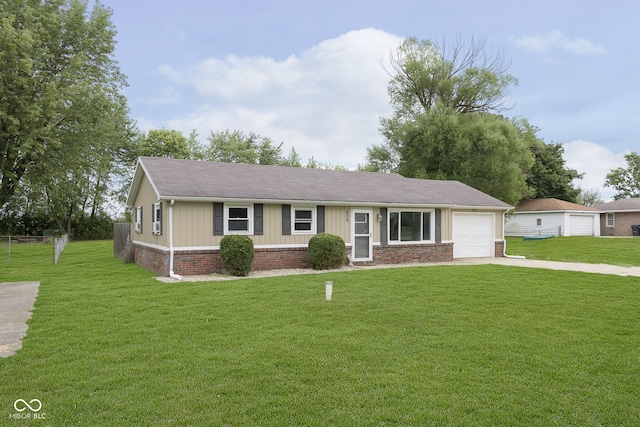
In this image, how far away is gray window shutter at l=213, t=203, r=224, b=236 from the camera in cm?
1317

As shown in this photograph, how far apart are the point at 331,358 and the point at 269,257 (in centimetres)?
888

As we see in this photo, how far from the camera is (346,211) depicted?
50.3 ft

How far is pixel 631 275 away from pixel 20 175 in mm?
25016

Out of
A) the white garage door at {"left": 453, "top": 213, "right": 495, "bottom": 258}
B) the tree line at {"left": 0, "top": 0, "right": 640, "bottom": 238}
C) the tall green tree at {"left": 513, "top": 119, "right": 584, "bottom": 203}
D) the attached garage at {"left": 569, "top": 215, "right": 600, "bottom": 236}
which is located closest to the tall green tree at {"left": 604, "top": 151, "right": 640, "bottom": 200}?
the tree line at {"left": 0, "top": 0, "right": 640, "bottom": 238}

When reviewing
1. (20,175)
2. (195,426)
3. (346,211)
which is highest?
(20,175)

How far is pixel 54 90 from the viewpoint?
1911 cm

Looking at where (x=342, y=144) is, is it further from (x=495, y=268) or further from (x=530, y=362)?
(x=530, y=362)

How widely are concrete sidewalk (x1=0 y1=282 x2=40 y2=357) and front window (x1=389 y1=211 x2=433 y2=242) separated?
11.2m

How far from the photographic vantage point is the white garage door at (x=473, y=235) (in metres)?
18.4

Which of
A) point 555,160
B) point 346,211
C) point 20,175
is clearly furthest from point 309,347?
point 555,160

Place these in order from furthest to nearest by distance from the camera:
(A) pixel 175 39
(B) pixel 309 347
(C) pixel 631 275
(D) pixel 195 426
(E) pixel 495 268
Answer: (A) pixel 175 39
(E) pixel 495 268
(C) pixel 631 275
(B) pixel 309 347
(D) pixel 195 426

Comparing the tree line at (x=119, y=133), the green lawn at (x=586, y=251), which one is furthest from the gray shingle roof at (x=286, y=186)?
the tree line at (x=119, y=133)

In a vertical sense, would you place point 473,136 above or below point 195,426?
above

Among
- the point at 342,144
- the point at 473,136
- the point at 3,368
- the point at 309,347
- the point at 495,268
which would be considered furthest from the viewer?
the point at 342,144
